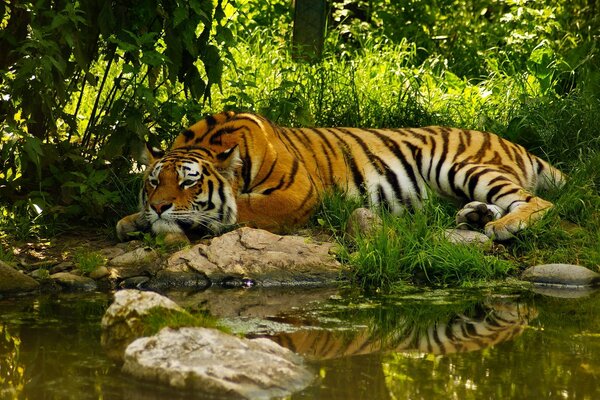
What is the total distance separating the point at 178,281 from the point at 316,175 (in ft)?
5.18

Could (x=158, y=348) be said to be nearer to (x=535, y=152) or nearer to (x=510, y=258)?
(x=510, y=258)

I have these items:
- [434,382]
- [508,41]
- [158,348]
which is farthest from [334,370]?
[508,41]

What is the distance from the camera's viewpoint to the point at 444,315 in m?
5.93

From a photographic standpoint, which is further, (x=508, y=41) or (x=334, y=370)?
(x=508, y=41)

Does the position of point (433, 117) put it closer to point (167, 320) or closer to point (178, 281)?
point (178, 281)

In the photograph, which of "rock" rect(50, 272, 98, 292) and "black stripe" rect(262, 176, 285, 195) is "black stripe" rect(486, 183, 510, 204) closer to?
"black stripe" rect(262, 176, 285, 195)

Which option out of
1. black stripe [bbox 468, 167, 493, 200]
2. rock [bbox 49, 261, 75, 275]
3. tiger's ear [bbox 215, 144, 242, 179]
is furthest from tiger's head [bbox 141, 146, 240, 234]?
black stripe [bbox 468, 167, 493, 200]

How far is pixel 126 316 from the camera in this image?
5133mm

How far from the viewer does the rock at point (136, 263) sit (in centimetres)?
670

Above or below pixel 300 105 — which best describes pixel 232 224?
below

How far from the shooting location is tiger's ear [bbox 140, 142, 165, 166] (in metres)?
7.31

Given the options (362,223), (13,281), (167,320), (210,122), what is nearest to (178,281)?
(13,281)

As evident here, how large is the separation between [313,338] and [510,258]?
7.57ft

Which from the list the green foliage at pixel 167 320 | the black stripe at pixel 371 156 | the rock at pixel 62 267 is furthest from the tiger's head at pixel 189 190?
the green foliage at pixel 167 320
